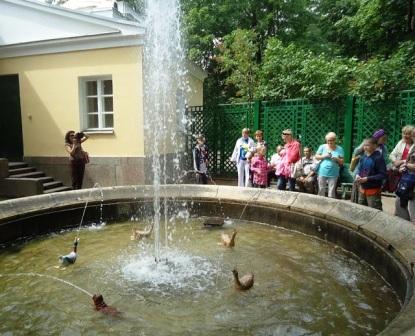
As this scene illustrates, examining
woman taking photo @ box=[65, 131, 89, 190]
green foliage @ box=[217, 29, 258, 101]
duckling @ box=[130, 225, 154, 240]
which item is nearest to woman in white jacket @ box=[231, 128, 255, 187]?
woman taking photo @ box=[65, 131, 89, 190]

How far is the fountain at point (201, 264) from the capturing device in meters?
3.48

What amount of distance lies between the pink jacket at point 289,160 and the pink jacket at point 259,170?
38 centimetres

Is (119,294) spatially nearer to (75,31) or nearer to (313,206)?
(313,206)

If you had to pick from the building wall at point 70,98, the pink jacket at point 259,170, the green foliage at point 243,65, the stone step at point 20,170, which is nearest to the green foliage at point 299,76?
the green foliage at point 243,65

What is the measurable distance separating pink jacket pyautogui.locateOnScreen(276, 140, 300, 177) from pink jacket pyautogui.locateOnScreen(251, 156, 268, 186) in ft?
1.25

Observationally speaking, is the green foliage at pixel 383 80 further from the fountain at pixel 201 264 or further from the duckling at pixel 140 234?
the duckling at pixel 140 234

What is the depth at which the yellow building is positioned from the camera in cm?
1081

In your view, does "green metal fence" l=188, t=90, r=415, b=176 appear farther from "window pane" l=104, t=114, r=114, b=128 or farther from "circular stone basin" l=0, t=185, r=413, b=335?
"circular stone basin" l=0, t=185, r=413, b=335

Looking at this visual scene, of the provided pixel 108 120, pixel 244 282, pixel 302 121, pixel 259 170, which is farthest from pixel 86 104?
pixel 244 282

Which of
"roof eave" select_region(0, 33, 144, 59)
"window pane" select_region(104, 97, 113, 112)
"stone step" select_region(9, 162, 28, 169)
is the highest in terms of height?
"roof eave" select_region(0, 33, 144, 59)

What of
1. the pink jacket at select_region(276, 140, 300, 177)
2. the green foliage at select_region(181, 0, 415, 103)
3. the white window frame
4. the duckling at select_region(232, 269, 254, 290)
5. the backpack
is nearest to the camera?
the duckling at select_region(232, 269, 254, 290)

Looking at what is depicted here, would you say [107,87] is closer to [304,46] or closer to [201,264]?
[201,264]

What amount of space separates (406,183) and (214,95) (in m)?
18.6

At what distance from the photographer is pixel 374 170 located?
577 centimetres
